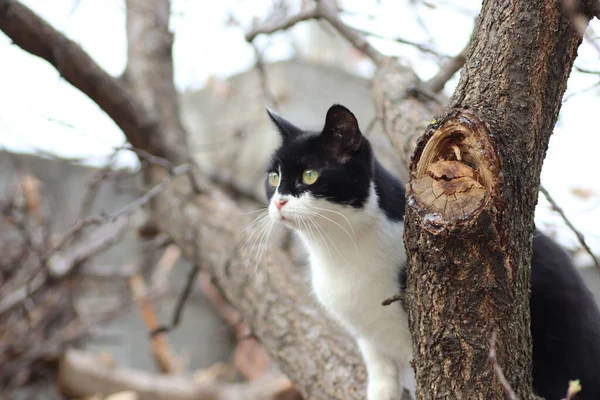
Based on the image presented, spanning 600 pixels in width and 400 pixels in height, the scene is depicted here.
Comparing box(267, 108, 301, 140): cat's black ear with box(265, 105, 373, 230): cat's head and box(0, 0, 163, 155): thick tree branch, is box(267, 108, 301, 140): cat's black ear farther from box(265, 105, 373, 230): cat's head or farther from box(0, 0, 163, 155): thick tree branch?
box(0, 0, 163, 155): thick tree branch

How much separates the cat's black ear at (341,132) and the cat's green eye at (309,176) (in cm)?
9

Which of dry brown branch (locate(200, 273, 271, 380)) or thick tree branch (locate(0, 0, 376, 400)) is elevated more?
thick tree branch (locate(0, 0, 376, 400))

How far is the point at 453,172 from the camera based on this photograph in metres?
1.17

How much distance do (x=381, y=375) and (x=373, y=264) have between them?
41cm

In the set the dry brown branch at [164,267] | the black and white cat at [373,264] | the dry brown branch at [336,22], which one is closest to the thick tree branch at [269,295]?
the black and white cat at [373,264]

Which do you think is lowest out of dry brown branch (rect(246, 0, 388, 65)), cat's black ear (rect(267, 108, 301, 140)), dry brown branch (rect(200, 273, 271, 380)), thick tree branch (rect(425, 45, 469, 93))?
dry brown branch (rect(200, 273, 271, 380))

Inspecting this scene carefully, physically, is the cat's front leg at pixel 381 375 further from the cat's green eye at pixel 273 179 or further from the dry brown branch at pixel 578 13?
the dry brown branch at pixel 578 13

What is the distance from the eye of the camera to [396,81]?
226 cm

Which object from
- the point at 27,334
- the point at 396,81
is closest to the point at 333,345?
the point at 396,81

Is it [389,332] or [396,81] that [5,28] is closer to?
[396,81]

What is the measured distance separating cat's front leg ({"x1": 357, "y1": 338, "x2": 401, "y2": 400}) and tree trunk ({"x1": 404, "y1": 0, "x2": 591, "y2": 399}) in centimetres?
57

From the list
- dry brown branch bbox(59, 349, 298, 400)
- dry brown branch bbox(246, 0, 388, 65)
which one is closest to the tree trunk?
dry brown branch bbox(246, 0, 388, 65)

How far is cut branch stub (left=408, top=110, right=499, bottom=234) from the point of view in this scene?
44.2 inches

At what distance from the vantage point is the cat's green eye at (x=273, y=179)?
6.29ft
